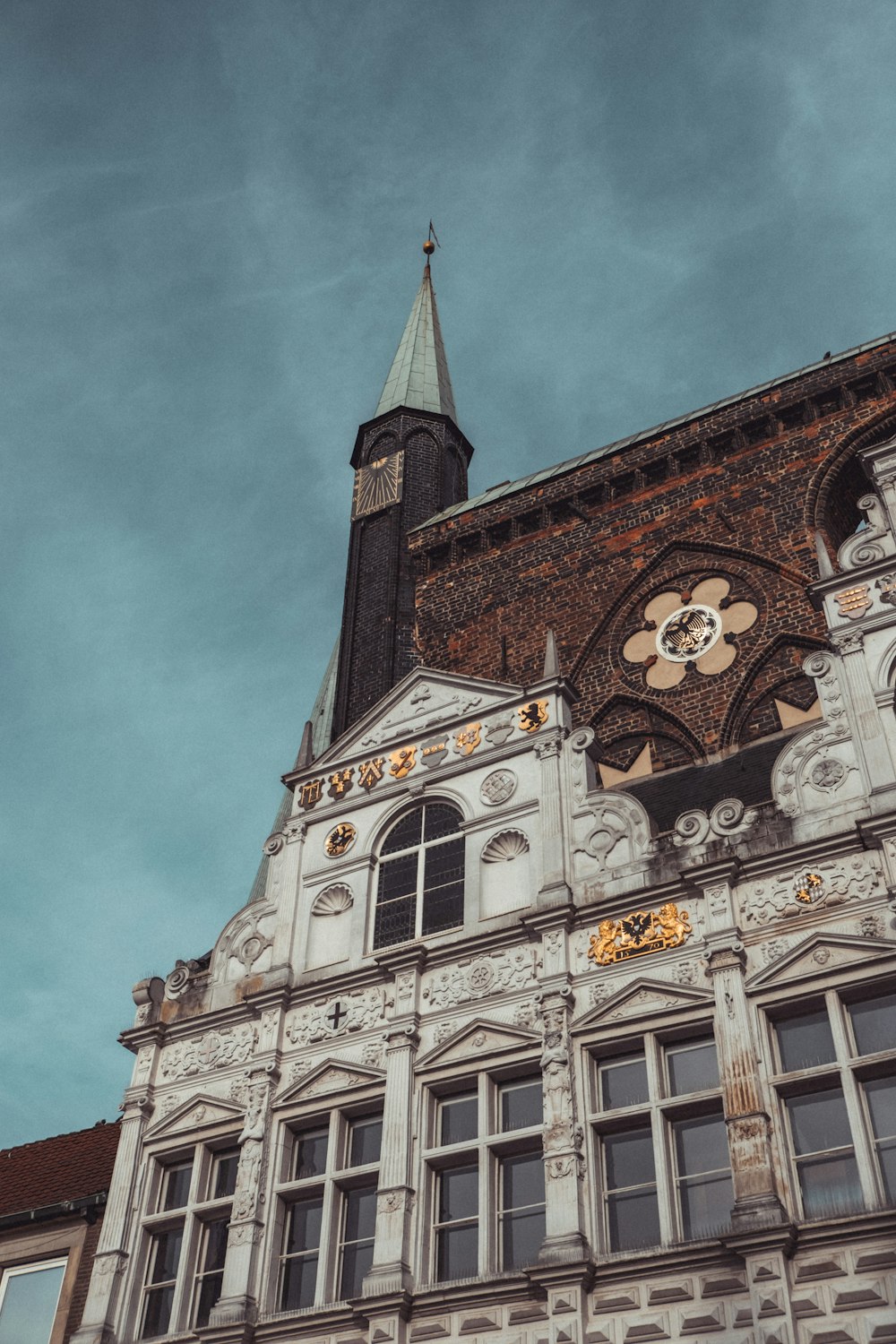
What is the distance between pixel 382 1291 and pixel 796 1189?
12.8ft

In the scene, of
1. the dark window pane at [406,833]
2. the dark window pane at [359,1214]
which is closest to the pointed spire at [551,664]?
the dark window pane at [406,833]

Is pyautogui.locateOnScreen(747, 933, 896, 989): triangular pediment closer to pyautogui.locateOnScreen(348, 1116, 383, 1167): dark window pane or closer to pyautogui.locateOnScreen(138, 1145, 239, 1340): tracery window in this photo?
pyautogui.locateOnScreen(348, 1116, 383, 1167): dark window pane

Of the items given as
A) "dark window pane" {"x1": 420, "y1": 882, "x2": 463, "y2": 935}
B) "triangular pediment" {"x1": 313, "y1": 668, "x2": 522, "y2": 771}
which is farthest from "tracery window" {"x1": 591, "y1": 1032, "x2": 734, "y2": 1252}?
"triangular pediment" {"x1": 313, "y1": 668, "x2": 522, "y2": 771}

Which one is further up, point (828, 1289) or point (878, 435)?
point (878, 435)

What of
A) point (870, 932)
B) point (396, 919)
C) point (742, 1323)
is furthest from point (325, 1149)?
point (870, 932)

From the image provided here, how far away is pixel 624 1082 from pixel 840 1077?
2.19 meters

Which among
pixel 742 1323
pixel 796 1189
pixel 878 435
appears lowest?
pixel 742 1323

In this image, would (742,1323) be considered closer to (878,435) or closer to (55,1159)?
(55,1159)

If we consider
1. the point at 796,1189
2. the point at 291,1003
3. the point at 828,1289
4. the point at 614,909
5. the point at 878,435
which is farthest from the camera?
the point at 878,435

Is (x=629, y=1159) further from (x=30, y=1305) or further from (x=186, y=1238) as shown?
(x=30, y=1305)

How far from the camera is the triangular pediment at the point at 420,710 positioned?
18391 mm

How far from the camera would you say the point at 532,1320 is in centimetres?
1313

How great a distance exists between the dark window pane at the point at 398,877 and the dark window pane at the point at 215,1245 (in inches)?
156

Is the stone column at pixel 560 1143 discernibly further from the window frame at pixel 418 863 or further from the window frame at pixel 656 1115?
the window frame at pixel 418 863
